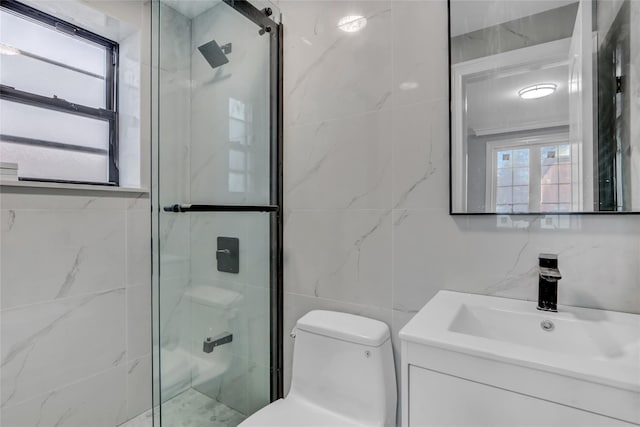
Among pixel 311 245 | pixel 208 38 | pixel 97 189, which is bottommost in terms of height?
pixel 311 245

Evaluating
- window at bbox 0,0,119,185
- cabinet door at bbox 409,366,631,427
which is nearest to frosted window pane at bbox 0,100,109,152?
window at bbox 0,0,119,185

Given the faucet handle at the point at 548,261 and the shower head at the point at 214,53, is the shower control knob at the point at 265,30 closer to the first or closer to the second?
the shower head at the point at 214,53

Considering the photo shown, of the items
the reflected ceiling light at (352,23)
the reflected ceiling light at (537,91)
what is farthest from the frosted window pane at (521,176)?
the reflected ceiling light at (352,23)

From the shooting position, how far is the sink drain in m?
0.84

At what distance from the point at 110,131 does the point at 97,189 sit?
44 centimetres

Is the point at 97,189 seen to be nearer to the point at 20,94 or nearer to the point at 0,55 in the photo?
the point at 20,94

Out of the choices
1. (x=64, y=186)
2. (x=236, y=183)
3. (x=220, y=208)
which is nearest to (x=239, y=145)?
(x=236, y=183)

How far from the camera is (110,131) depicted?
1738mm

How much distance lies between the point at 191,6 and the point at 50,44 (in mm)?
936

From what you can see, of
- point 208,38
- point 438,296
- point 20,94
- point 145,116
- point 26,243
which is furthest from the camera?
point 145,116

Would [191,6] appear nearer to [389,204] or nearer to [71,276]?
[389,204]

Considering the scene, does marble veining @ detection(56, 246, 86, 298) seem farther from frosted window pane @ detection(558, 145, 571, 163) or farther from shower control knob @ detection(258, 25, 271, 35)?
frosted window pane @ detection(558, 145, 571, 163)

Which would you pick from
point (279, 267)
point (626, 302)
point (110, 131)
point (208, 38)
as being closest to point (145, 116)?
point (110, 131)

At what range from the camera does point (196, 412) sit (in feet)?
4.00
